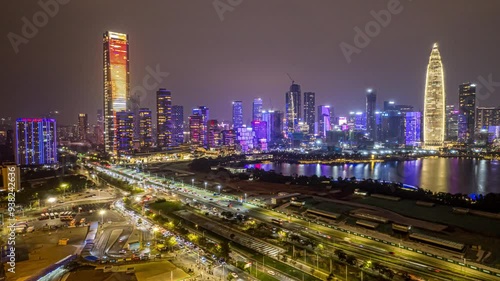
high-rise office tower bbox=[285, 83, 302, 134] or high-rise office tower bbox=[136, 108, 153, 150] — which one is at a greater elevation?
high-rise office tower bbox=[285, 83, 302, 134]

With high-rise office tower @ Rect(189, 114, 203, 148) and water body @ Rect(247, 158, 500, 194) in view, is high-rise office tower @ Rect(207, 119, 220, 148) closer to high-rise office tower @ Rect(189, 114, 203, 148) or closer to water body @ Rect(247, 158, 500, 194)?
high-rise office tower @ Rect(189, 114, 203, 148)

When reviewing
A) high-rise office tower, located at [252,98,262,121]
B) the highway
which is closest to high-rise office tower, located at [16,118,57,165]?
the highway

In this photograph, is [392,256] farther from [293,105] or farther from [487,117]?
→ [293,105]

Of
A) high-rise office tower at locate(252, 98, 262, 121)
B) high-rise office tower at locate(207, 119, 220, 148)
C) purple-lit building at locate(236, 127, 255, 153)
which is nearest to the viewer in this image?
high-rise office tower at locate(207, 119, 220, 148)

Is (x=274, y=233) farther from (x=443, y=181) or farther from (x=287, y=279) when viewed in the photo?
(x=443, y=181)

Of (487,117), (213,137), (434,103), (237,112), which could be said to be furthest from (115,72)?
(487,117)

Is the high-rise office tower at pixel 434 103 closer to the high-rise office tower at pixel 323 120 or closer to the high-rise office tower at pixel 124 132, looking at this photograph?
the high-rise office tower at pixel 323 120
